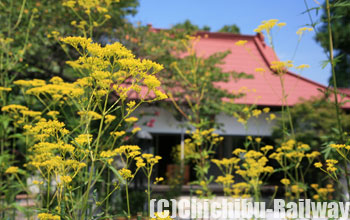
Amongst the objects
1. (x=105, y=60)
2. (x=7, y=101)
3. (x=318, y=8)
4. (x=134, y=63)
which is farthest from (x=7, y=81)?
(x=318, y=8)

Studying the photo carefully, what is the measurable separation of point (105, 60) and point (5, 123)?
6.71 ft

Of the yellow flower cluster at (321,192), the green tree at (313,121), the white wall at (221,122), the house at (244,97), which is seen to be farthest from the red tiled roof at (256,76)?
the yellow flower cluster at (321,192)

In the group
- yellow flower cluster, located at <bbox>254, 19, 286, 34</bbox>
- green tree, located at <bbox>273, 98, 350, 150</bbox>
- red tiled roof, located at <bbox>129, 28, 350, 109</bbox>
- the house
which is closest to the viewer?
yellow flower cluster, located at <bbox>254, 19, 286, 34</bbox>

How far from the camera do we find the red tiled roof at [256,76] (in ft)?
36.4

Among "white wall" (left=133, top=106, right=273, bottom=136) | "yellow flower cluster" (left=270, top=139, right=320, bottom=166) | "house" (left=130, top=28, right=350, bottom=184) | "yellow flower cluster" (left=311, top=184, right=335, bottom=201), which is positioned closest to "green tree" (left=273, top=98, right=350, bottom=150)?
"house" (left=130, top=28, right=350, bottom=184)

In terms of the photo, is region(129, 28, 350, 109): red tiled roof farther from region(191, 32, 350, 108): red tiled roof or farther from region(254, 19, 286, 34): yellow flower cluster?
region(254, 19, 286, 34): yellow flower cluster

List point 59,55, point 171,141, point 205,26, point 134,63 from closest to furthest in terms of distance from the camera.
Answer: point 134,63 < point 59,55 < point 171,141 < point 205,26

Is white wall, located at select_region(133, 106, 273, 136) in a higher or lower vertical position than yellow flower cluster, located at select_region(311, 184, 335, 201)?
higher

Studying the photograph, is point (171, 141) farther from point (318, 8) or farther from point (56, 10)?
point (318, 8)

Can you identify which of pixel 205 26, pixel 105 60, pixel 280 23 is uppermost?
pixel 205 26

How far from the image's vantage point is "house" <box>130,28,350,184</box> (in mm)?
10891

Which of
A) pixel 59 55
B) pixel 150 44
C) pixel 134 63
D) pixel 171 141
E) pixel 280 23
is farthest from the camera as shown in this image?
pixel 171 141

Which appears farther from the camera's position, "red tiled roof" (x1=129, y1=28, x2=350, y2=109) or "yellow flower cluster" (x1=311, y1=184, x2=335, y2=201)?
"red tiled roof" (x1=129, y1=28, x2=350, y2=109)

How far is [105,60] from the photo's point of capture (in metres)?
1.94
